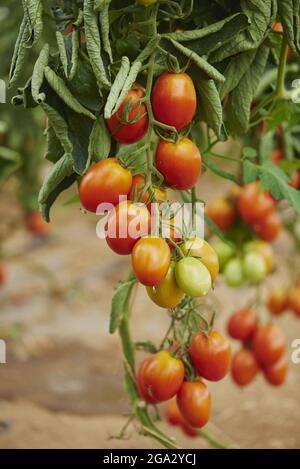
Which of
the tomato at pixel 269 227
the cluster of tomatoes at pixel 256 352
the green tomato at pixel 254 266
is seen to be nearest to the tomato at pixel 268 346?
the cluster of tomatoes at pixel 256 352

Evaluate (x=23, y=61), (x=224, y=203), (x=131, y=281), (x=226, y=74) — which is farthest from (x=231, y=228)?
(x=23, y=61)

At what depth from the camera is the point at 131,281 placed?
3.60ft

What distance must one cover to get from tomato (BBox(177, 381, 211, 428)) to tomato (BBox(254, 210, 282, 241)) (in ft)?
2.66

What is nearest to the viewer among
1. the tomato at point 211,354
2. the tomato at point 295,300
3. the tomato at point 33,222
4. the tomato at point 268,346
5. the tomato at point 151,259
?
the tomato at point 151,259

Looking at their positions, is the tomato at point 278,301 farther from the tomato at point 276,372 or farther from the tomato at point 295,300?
the tomato at point 276,372

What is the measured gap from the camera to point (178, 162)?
86cm

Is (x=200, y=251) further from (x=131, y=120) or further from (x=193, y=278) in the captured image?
(x=131, y=120)

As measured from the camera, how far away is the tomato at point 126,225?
81 centimetres

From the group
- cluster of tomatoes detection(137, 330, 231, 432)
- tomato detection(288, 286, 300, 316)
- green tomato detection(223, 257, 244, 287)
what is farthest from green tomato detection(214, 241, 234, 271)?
cluster of tomatoes detection(137, 330, 231, 432)

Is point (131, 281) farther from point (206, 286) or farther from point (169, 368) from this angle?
point (206, 286)

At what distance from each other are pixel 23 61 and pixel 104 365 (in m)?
2.09

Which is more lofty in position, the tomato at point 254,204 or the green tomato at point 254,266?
the tomato at point 254,204

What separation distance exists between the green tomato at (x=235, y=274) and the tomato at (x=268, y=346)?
14 cm

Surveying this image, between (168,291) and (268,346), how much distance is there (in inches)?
36.2
